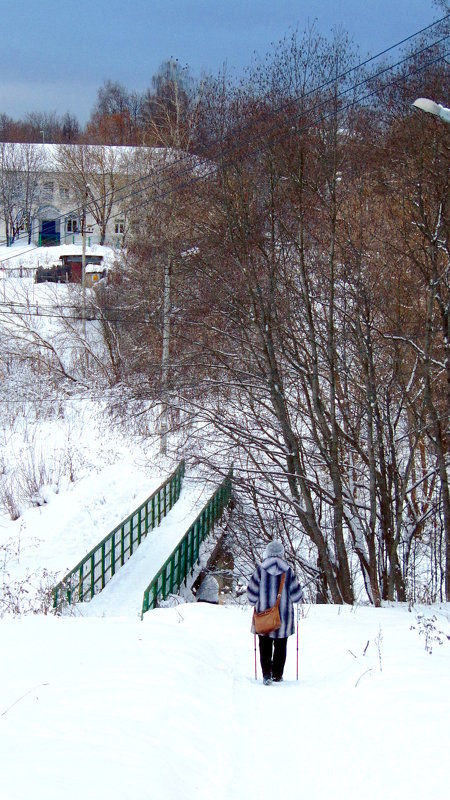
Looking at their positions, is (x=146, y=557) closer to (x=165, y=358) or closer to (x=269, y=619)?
(x=165, y=358)

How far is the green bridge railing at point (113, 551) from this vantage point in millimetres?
14531

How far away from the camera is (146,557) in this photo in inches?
731

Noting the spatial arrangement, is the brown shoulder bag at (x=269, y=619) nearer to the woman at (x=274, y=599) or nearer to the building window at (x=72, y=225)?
the woman at (x=274, y=599)

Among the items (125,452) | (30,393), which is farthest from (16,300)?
(125,452)

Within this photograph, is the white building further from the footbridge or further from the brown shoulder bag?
the brown shoulder bag

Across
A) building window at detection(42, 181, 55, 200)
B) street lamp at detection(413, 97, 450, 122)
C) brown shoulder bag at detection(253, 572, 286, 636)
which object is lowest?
brown shoulder bag at detection(253, 572, 286, 636)

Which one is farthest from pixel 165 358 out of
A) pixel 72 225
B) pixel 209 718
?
pixel 72 225

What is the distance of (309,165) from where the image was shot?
48.9 feet

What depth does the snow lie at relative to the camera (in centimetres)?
447

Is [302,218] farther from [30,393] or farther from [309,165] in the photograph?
[30,393]

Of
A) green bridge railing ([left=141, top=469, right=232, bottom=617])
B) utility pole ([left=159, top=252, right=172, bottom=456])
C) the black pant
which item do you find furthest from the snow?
utility pole ([left=159, top=252, right=172, bottom=456])

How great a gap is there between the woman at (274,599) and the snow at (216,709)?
25cm

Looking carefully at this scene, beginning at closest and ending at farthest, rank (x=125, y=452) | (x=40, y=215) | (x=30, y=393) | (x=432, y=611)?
1. (x=432, y=611)
2. (x=125, y=452)
3. (x=30, y=393)
4. (x=40, y=215)

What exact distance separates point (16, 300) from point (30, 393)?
815 cm
